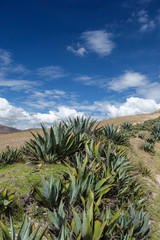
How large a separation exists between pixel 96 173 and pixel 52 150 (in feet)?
5.58

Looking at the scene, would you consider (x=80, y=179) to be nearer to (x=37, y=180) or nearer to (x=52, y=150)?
(x=37, y=180)

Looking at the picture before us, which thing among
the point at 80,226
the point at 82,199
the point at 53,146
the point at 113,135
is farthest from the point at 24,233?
the point at 113,135

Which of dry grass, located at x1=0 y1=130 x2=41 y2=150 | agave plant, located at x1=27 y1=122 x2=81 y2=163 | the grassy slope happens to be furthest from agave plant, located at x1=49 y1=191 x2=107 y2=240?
dry grass, located at x1=0 y1=130 x2=41 y2=150

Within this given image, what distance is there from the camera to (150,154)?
9.42 m

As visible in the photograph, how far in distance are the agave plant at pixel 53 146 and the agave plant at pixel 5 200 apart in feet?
5.64

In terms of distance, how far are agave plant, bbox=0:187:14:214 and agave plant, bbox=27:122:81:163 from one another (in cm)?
172

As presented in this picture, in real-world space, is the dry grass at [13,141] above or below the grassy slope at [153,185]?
above

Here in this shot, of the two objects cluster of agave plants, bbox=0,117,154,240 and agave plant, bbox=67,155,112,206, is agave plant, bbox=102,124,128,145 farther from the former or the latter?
agave plant, bbox=67,155,112,206

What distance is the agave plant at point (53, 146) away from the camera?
495 centimetres

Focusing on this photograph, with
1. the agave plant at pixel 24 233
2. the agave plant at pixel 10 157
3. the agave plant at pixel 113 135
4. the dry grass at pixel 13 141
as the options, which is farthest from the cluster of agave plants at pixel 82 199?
the dry grass at pixel 13 141

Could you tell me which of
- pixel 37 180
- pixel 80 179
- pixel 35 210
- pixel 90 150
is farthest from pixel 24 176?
pixel 90 150

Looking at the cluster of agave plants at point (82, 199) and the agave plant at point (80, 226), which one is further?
the cluster of agave plants at point (82, 199)

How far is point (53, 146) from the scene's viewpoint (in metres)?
5.04

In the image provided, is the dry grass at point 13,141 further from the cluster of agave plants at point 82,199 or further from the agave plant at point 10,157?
the cluster of agave plants at point 82,199
